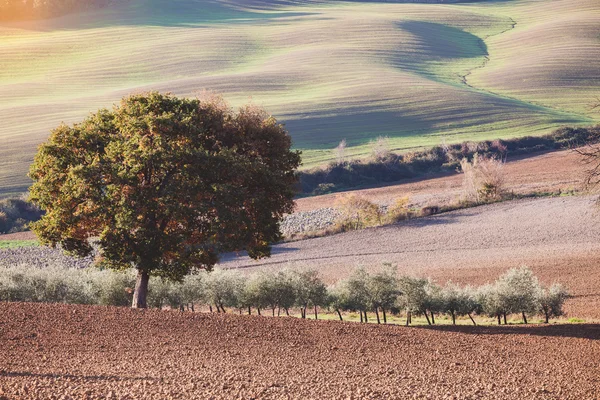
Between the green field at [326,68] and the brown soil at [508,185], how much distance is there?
11743 millimetres

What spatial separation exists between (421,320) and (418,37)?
132 m

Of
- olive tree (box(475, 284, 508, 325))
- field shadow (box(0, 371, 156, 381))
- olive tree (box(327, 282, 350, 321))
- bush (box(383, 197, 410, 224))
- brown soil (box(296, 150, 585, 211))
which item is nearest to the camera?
field shadow (box(0, 371, 156, 381))

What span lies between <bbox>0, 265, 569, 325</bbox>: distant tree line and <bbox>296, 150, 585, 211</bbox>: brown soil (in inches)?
1339

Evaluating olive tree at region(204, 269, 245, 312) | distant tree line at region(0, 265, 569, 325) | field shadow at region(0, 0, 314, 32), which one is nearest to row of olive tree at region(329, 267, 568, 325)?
distant tree line at region(0, 265, 569, 325)

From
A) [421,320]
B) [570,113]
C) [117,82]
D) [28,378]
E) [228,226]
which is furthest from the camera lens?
[117,82]

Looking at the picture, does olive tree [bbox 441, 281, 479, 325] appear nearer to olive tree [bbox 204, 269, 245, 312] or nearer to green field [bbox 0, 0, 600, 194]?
olive tree [bbox 204, 269, 245, 312]

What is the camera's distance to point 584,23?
16638 cm

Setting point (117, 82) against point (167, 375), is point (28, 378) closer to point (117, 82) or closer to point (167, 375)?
point (167, 375)

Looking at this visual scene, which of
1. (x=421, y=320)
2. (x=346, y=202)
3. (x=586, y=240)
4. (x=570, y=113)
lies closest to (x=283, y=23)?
(x=570, y=113)

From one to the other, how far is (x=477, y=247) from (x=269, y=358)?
3857cm

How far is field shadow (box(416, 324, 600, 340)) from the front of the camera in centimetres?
2787

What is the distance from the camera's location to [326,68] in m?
138

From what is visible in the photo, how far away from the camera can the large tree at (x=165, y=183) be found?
27891 millimetres

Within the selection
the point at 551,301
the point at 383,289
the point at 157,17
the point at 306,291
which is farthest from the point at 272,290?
the point at 157,17
